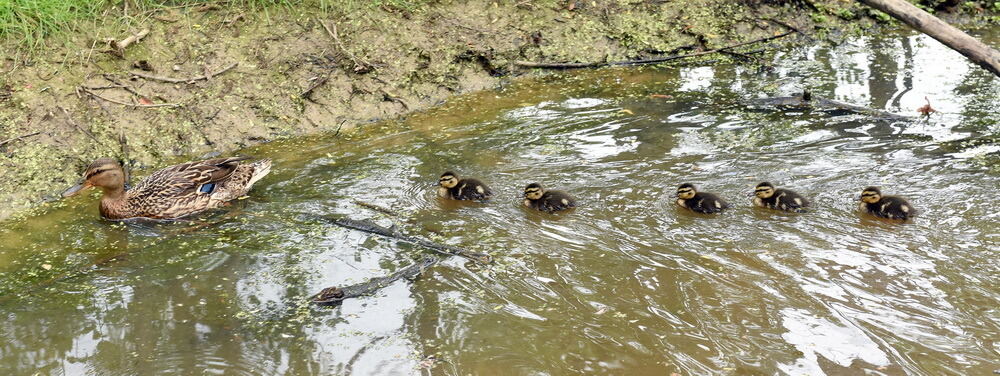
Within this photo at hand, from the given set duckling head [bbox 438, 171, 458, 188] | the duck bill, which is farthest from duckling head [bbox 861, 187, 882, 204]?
the duck bill

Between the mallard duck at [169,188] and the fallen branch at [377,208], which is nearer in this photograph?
the fallen branch at [377,208]

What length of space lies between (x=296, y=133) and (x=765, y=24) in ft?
17.7

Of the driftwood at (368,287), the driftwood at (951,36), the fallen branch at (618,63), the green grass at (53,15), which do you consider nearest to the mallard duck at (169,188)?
the driftwood at (368,287)

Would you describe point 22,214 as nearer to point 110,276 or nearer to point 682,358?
point 110,276

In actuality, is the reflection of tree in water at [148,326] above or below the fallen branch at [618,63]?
below

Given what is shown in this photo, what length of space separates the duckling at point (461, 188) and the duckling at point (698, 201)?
4.25 feet

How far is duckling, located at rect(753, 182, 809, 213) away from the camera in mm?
5844

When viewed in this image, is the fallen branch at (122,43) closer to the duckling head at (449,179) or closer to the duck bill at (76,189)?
the duck bill at (76,189)

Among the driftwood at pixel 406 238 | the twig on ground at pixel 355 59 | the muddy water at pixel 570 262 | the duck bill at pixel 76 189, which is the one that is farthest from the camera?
the twig on ground at pixel 355 59

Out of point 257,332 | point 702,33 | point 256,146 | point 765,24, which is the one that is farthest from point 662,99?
point 257,332

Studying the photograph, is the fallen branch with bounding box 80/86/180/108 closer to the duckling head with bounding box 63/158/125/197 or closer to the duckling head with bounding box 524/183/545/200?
the duckling head with bounding box 63/158/125/197

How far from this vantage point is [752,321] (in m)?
Answer: 4.52

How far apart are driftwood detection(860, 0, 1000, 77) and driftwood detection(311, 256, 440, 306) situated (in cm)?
406

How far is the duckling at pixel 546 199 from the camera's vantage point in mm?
6051
